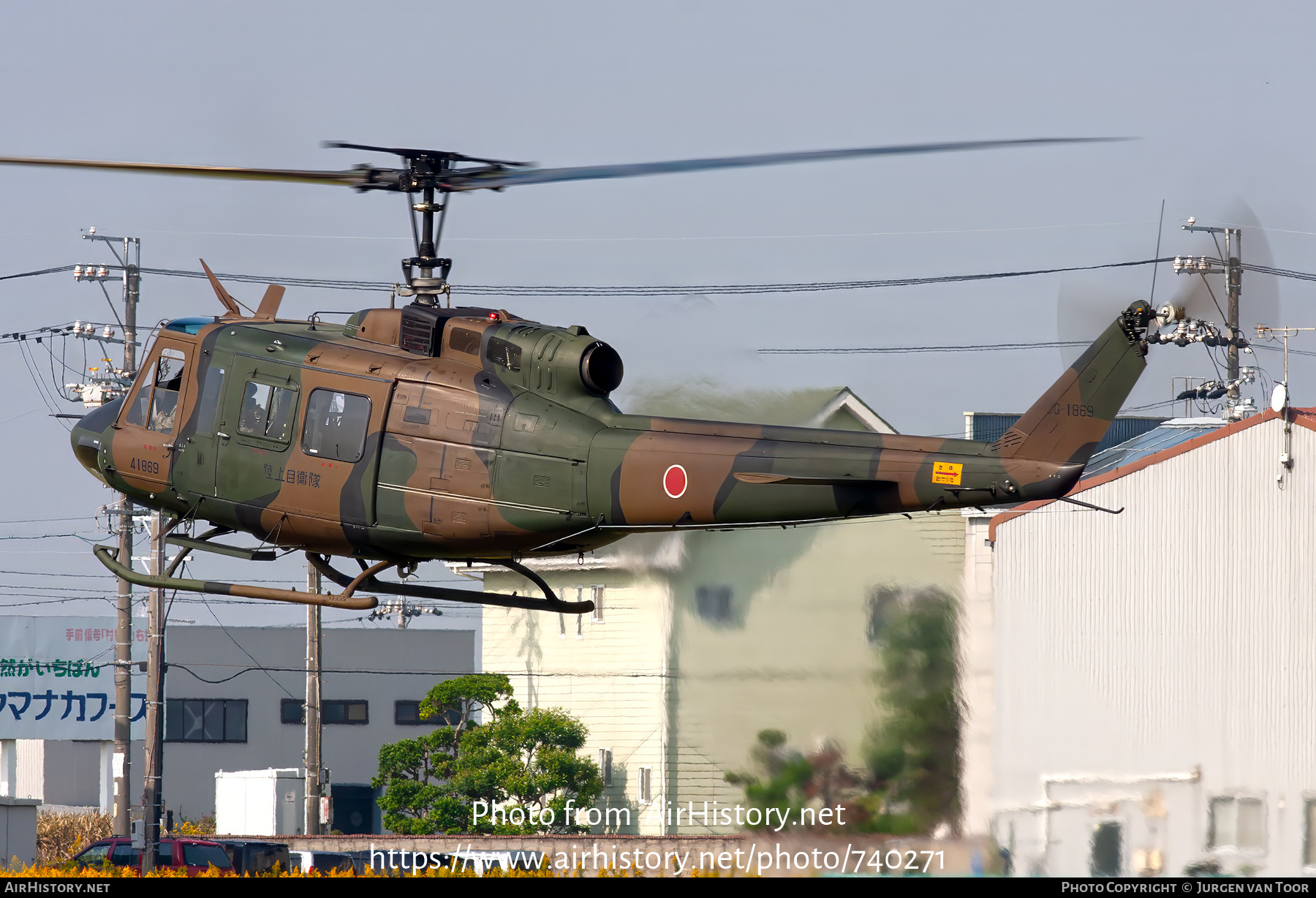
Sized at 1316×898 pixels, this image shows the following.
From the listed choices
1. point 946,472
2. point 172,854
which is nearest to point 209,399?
point 946,472

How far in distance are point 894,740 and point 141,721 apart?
39.0 meters

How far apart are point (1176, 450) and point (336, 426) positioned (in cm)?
1499

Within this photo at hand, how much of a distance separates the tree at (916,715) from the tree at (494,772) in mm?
13214

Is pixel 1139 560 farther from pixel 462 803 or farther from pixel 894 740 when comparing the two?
pixel 462 803

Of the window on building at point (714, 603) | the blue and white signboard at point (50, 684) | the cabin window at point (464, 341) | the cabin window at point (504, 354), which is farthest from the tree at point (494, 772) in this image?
the cabin window at point (504, 354)

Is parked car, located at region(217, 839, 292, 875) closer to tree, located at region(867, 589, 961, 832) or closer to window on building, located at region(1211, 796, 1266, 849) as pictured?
tree, located at region(867, 589, 961, 832)

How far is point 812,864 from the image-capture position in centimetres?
2014

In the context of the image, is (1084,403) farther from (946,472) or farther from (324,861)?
(324,861)

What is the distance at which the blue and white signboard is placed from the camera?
51906 millimetres

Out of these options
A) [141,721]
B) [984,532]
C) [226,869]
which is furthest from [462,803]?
[141,721]

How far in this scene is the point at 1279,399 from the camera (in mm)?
23797

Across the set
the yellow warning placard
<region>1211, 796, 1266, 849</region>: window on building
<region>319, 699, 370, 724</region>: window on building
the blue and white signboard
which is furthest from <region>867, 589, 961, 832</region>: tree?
<region>319, 699, 370, 724</region>: window on building

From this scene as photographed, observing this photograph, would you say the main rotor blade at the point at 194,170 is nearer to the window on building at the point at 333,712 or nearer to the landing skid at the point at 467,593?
the landing skid at the point at 467,593

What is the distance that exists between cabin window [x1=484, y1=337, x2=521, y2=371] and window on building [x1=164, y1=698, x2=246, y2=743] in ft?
160
